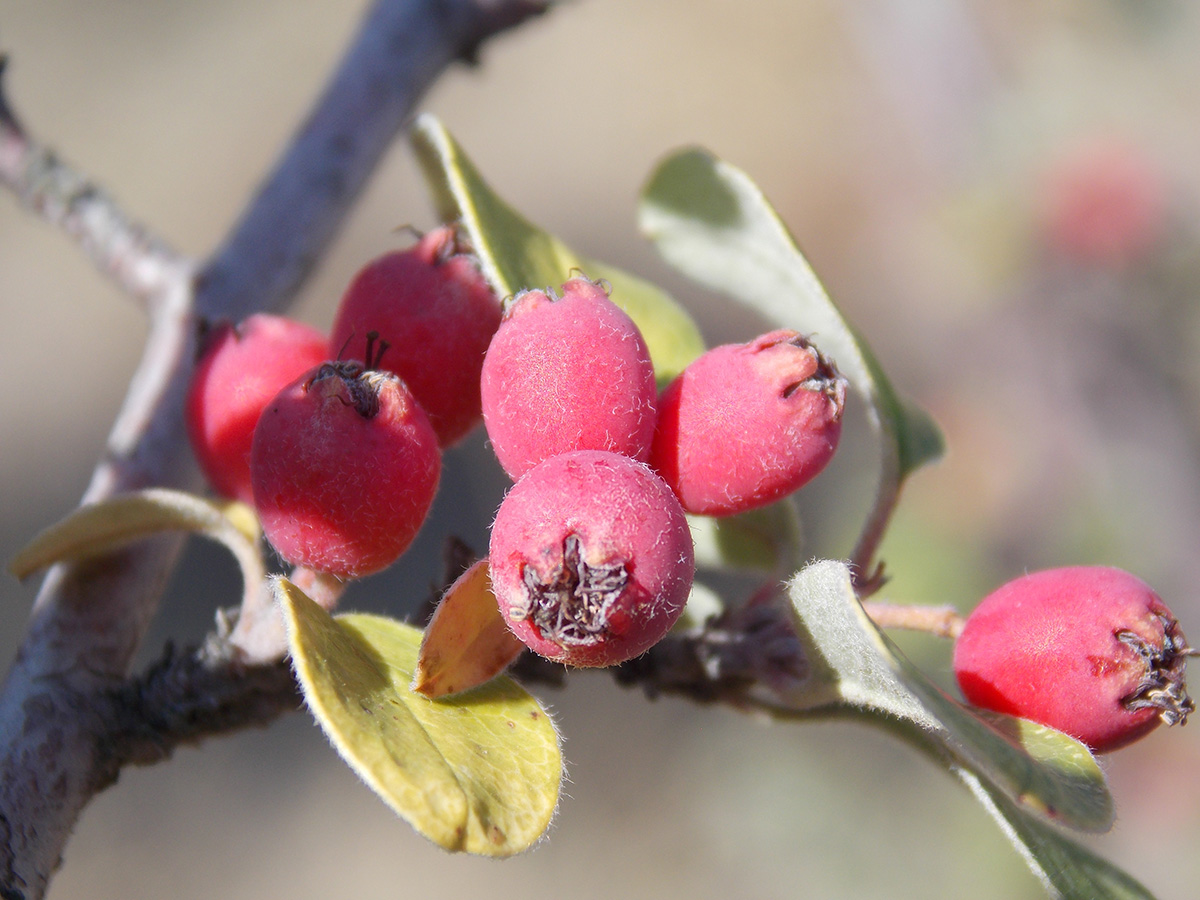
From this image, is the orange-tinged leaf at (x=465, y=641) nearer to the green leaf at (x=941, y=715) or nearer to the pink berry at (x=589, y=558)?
the pink berry at (x=589, y=558)

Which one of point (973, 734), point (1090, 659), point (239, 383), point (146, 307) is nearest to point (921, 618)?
point (1090, 659)

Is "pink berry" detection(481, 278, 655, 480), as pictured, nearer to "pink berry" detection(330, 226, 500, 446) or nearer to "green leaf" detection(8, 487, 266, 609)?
"pink berry" detection(330, 226, 500, 446)

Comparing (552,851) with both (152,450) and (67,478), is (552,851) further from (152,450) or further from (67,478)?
(152,450)

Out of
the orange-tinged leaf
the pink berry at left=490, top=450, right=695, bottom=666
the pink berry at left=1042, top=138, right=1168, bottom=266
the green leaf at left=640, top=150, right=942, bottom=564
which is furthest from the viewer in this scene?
the pink berry at left=1042, top=138, right=1168, bottom=266

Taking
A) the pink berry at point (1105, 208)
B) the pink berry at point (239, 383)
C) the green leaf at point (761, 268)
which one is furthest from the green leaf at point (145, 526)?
the pink berry at point (1105, 208)

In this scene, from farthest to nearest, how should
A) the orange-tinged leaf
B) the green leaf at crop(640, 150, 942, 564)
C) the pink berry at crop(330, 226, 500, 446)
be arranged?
the green leaf at crop(640, 150, 942, 564) < the pink berry at crop(330, 226, 500, 446) < the orange-tinged leaf

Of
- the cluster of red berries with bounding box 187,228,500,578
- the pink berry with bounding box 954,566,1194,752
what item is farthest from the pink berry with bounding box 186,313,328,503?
the pink berry with bounding box 954,566,1194,752
